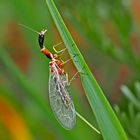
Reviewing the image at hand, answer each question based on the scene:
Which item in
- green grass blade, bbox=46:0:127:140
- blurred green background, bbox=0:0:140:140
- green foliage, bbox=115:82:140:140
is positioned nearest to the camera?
green grass blade, bbox=46:0:127:140

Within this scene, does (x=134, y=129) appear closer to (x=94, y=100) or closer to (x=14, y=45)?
(x=94, y=100)

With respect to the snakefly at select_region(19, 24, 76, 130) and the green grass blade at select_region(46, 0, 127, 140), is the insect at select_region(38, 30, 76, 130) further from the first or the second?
the green grass blade at select_region(46, 0, 127, 140)

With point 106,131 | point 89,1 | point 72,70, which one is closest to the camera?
point 106,131

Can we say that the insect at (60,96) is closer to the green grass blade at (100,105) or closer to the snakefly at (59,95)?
the snakefly at (59,95)

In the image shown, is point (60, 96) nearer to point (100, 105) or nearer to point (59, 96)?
point (59, 96)

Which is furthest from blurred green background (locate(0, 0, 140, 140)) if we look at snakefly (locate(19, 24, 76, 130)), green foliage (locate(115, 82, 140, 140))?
snakefly (locate(19, 24, 76, 130))

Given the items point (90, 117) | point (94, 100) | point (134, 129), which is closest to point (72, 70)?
point (90, 117)

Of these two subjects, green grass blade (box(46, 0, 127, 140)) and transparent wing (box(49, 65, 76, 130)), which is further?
transparent wing (box(49, 65, 76, 130))
